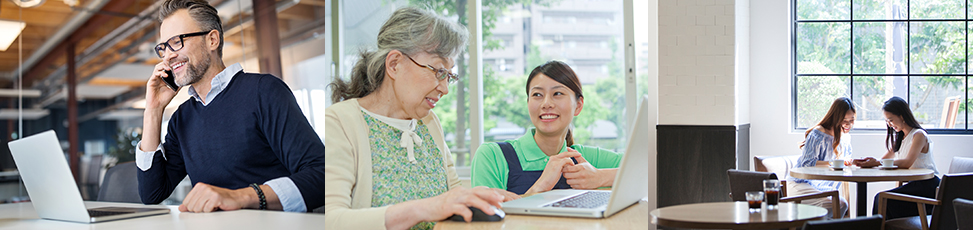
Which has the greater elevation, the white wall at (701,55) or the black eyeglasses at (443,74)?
the white wall at (701,55)

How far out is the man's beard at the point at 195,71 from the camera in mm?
2412

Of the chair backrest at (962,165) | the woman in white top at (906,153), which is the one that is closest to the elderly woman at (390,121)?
the woman in white top at (906,153)

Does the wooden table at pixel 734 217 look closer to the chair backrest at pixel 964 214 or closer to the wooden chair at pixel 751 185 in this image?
the chair backrest at pixel 964 214

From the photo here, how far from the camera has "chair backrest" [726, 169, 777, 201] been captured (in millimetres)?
3592

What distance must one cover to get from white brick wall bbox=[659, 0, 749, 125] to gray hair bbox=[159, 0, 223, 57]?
298 cm

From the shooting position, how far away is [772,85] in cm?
524

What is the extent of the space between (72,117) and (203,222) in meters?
1.37

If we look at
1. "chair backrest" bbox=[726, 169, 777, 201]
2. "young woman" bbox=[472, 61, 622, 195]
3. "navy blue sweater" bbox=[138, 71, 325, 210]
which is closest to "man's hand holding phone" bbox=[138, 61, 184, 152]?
"navy blue sweater" bbox=[138, 71, 325, 210]

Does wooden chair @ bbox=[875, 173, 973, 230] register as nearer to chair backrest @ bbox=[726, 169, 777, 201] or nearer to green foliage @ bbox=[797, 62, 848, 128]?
chair backrest @ bbox=[726, 169, 777, 201]

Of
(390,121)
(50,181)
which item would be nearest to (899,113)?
(390,121)

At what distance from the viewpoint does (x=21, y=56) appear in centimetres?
289

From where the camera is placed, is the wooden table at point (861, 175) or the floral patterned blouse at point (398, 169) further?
the wooden table at point (861, 175)

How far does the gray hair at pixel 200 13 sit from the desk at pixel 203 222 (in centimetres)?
72

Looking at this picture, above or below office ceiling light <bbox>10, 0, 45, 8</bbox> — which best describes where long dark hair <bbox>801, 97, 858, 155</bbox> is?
below
